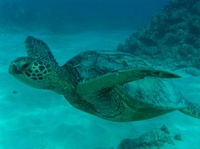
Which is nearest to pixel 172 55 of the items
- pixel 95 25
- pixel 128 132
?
pixel 128 132

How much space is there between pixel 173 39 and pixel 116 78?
28.0 ft

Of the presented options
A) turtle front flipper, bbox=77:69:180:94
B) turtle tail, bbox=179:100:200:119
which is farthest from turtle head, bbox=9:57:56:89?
turtle tail, bbox=179:100:200:119

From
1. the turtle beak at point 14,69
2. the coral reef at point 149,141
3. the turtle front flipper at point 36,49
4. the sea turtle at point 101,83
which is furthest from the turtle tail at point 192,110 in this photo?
the turtle beak at point 14,69

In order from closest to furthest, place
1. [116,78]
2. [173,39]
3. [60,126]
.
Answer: [116,78] → [60,126] → [173,39]

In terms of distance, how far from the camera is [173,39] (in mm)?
10336

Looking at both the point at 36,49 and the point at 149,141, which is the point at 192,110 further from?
the point at 36,49

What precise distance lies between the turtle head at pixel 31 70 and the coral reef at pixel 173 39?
23.8 feet

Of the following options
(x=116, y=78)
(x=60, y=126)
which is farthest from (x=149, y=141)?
(x=116, y=78)

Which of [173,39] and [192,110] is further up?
[173,39]

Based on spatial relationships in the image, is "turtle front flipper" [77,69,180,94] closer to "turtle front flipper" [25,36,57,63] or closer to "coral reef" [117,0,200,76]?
"turtle front flipper" [25,36,57,63]

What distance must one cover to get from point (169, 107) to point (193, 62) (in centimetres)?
648

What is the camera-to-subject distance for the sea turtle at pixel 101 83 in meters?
2.87

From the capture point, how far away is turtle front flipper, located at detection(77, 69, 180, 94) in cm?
218

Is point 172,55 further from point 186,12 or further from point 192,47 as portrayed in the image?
point 186,12
